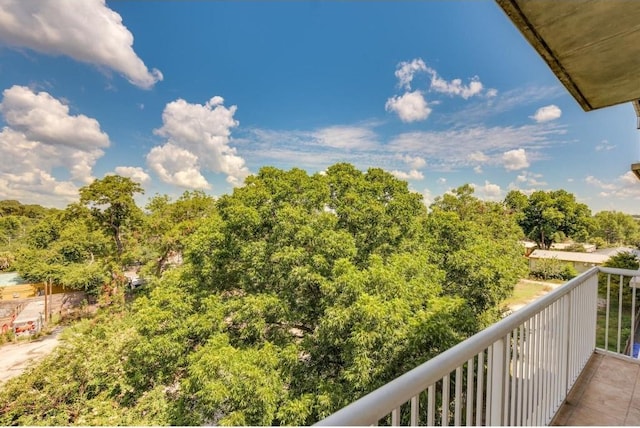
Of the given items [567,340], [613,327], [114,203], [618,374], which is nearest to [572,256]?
[613,327]

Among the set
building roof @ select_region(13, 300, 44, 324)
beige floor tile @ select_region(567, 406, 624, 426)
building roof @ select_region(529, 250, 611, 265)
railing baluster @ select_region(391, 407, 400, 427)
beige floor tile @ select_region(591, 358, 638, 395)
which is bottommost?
building roof @ select_region(13, 300, 44, 324)

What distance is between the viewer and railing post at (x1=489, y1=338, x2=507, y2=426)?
1.08 metres

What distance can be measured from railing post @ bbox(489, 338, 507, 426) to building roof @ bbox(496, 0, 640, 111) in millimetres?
1264

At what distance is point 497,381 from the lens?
43.8 inches

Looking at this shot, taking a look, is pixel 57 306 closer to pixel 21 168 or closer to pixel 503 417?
pixel 21 168

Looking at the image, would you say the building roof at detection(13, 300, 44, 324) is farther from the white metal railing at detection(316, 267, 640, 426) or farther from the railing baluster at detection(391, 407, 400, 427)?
the railing baluster at detection(391, 407, 400, 427)

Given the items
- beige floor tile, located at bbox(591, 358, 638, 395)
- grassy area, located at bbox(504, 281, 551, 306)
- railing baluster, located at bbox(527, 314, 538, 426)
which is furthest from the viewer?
grassy area, located at bbox(504, 281, 551, 306)

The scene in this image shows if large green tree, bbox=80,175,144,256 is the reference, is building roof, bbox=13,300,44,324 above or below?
below

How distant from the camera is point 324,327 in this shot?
5379mm

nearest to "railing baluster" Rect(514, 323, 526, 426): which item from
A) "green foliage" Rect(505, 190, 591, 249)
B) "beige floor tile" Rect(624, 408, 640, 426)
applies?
"beige floor tile" Rect(624, 408, 640, 426)

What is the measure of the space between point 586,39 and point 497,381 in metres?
1.50

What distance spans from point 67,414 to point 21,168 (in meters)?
14.4

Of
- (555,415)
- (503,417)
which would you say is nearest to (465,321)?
(555,415)

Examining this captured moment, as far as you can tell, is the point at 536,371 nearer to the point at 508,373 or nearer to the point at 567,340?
the point at 508,373
